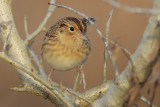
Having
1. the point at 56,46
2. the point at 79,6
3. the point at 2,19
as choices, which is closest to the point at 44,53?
the point at 56,46

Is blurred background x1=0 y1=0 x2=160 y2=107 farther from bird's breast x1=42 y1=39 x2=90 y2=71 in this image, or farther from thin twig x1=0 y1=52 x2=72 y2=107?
thin twig x1=0 y1=52 x2=72 y2=107

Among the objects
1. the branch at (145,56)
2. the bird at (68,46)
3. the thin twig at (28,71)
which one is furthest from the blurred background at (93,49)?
the branch at (145,56)

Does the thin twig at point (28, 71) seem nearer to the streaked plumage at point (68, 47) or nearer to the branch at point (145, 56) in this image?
the branch at point (145, 56)

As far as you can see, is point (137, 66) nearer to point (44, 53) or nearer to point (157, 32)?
point (157, 32)

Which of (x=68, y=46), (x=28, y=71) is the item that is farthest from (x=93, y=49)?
(x=28, y=71)

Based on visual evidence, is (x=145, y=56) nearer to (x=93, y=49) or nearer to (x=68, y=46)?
(x=68, y=46)

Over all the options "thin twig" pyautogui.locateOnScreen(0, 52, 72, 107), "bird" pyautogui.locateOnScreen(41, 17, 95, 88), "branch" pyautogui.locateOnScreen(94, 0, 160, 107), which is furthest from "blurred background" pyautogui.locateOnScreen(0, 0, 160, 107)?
"branch" pyautogui.locateOnScreen(94, 0, 160, 107)

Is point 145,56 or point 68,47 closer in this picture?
point 145,56

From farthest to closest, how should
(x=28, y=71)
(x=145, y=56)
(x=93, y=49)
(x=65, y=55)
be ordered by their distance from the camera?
1. (x=93, y=49)
2. (x=65, y=55)
3. (x=28, y=71)
4. (x=145, y=56)
